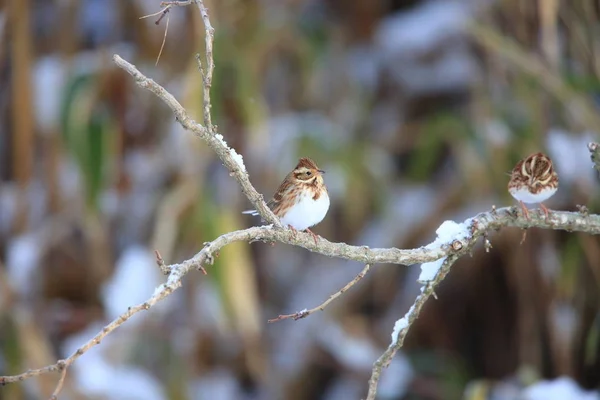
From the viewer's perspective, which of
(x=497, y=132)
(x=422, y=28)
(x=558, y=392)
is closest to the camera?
(x=558, y=392)

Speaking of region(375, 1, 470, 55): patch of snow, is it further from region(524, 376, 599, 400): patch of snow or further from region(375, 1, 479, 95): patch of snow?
region(524, 376, 599, 400): patch of snow

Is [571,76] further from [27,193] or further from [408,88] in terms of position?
[27,193]

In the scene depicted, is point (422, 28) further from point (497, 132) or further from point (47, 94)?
point (47, 94)

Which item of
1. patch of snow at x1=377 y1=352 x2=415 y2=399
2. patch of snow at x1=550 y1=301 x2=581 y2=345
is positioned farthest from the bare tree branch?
patch of snow at x1=377 y1=352 x2=415 y2=399

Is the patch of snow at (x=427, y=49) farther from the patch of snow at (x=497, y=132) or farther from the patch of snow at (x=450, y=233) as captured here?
the patch of snow at (x=450, y=233)

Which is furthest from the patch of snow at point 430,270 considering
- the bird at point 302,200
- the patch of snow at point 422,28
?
the patch of snow at point 422,28

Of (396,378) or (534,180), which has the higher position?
(396,378)

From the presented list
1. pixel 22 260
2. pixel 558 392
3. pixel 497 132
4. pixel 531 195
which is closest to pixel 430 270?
pixel 531 195
